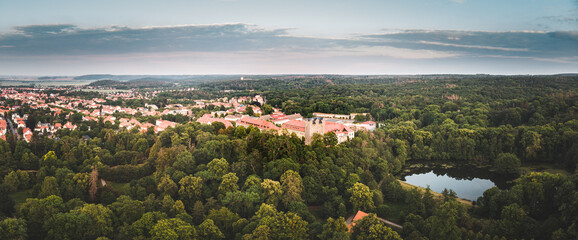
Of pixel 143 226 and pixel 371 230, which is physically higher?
pixel 371 230

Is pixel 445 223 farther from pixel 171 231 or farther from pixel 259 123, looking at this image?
pixel 259 123

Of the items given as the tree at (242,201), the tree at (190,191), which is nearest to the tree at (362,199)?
the tree at (242,201)

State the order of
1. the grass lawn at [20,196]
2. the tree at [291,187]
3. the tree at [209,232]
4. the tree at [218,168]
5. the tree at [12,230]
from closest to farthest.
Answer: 1. the tree at [12,230]
2. the tree at [209,232]
3. the tree at [291,187]
4. the grass lawn at [20,196]
5. the tree at [218,168]

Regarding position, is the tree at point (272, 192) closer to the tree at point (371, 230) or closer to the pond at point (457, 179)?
the tree at point (371, 230)

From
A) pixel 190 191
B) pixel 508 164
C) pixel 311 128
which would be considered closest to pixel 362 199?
pixel 190 191

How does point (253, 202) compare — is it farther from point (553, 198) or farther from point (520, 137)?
point (520, 137)

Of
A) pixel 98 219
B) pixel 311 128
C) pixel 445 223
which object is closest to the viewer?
pixel 98 219

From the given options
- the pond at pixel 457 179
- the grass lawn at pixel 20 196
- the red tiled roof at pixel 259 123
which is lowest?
the pond at pixel 457 179

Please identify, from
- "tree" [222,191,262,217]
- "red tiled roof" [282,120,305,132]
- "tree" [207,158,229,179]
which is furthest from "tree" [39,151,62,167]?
"red tiled roof" [282,120,305,132]

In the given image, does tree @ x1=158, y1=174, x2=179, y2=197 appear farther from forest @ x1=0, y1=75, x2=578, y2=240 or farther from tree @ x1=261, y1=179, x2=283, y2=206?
tree @ x1=261, y1=179, x2=283, y2=206
